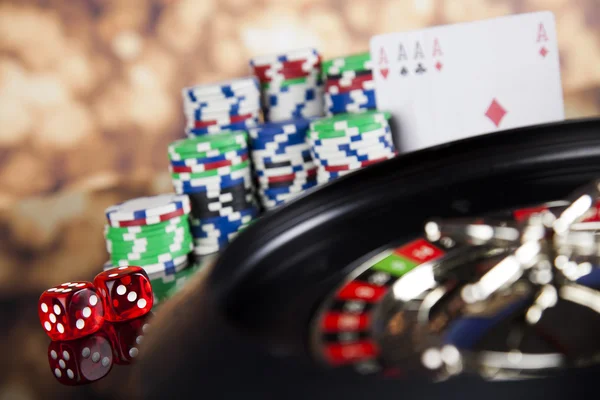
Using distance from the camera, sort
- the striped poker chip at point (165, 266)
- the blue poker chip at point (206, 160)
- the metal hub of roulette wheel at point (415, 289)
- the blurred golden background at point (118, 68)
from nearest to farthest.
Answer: the metal hub of roulette wheel at point (415, 289) < the striped poker chip at point (165, 266) < the blue poker chip at point (206, 160) < the blurred golden background at point (118, 68)

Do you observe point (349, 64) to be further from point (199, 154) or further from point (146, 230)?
point (146, 230)

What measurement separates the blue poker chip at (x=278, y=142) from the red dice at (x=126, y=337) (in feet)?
5.56

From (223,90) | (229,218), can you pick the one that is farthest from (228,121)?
(229,218)

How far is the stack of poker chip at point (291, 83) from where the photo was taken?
303 centimetres

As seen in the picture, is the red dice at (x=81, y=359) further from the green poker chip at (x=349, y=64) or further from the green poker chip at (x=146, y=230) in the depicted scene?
the green poker chip at (x=349, y=64)

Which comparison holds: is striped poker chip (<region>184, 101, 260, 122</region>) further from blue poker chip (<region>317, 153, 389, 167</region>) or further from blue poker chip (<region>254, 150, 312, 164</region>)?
blue poker chip (<region>317, 153, 389, 167</region>)

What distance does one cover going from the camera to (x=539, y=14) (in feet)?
7.34

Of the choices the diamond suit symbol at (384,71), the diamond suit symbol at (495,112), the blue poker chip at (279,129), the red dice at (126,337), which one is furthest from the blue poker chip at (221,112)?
the red dice at (126,337)

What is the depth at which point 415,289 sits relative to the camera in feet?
2.50

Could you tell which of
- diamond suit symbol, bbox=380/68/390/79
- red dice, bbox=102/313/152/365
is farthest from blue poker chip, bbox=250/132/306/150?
red dice, bbox=102/313/152/365

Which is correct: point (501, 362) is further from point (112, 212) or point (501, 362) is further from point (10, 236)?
point (10, 236)

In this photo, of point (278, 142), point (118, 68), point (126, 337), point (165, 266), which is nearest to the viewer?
point (126, 337)

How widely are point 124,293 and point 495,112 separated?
5.04ft

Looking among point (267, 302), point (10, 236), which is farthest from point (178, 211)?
point (267, 302)
